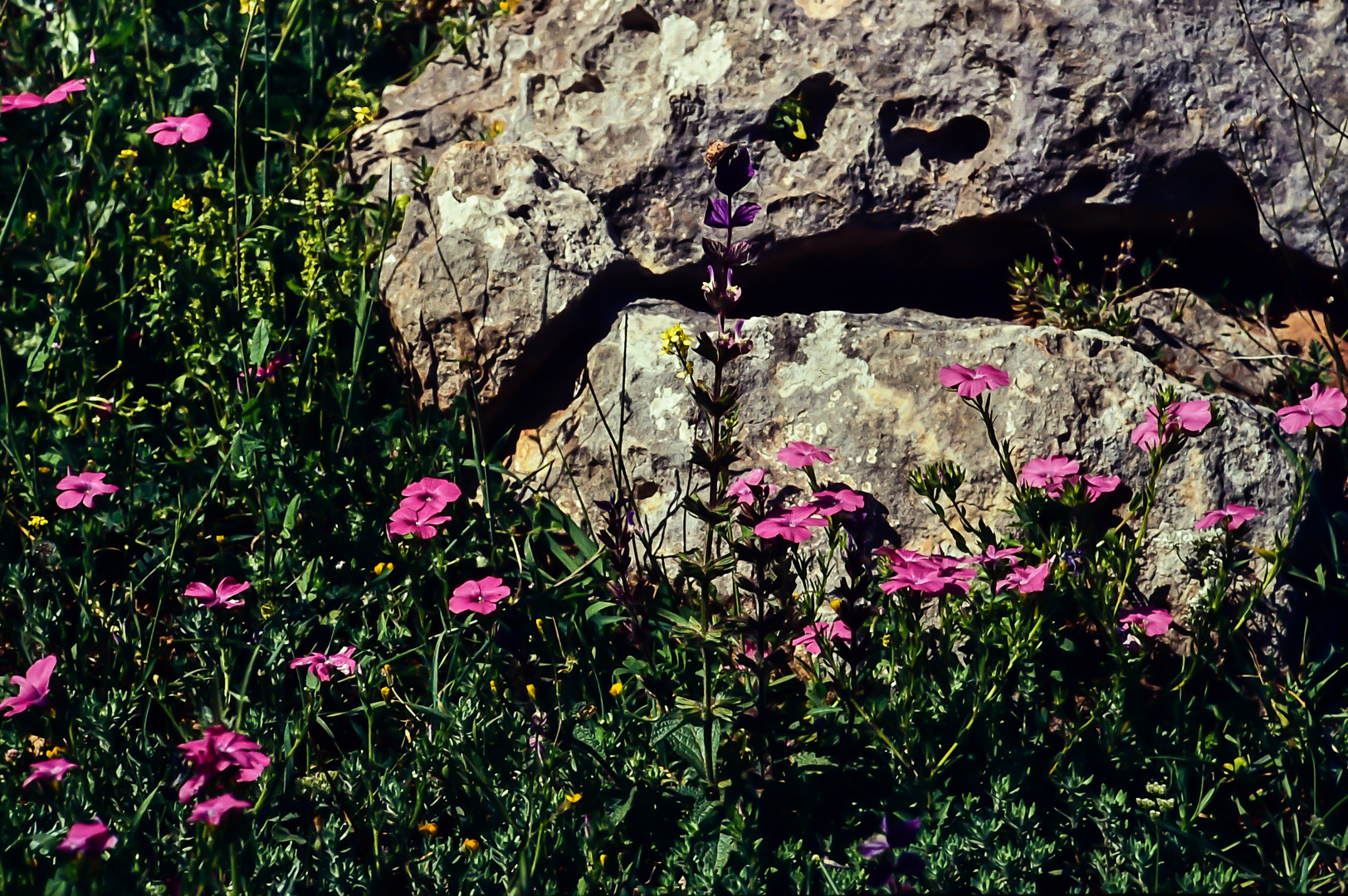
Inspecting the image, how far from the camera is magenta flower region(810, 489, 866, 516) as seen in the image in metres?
2.51

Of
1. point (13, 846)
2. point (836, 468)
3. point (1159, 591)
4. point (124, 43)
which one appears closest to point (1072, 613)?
point (1159, 591)

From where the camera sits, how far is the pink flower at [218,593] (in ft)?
8.51

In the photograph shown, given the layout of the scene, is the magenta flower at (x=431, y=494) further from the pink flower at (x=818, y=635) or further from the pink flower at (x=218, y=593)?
the pink flower at (x=818, y=635)

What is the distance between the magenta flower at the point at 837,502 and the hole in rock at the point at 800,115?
1.26m

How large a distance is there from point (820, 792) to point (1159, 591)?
39.8 inches

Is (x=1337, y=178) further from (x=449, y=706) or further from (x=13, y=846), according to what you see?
(x=13, y=846)

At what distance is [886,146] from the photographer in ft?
11.0

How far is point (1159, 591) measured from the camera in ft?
9.11

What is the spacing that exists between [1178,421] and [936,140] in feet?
4.06

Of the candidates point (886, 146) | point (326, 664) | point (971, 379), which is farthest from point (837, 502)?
point (886, 146)

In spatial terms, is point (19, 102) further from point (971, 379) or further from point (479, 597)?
point (971, 379)

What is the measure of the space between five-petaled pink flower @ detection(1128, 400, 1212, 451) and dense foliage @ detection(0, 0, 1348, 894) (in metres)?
0.02

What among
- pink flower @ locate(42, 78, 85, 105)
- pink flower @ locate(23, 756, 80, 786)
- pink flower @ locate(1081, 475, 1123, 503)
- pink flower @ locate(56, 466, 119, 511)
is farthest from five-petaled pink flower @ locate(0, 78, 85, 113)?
pink flower @ locate(1081, 475, 1123, 503)

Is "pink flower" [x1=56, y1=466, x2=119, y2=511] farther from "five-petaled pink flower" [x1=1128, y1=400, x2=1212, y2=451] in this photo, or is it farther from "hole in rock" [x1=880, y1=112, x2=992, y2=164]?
"five-petaled pink flower" [x1=1128, y1=400, x2=1212, y2=451]
